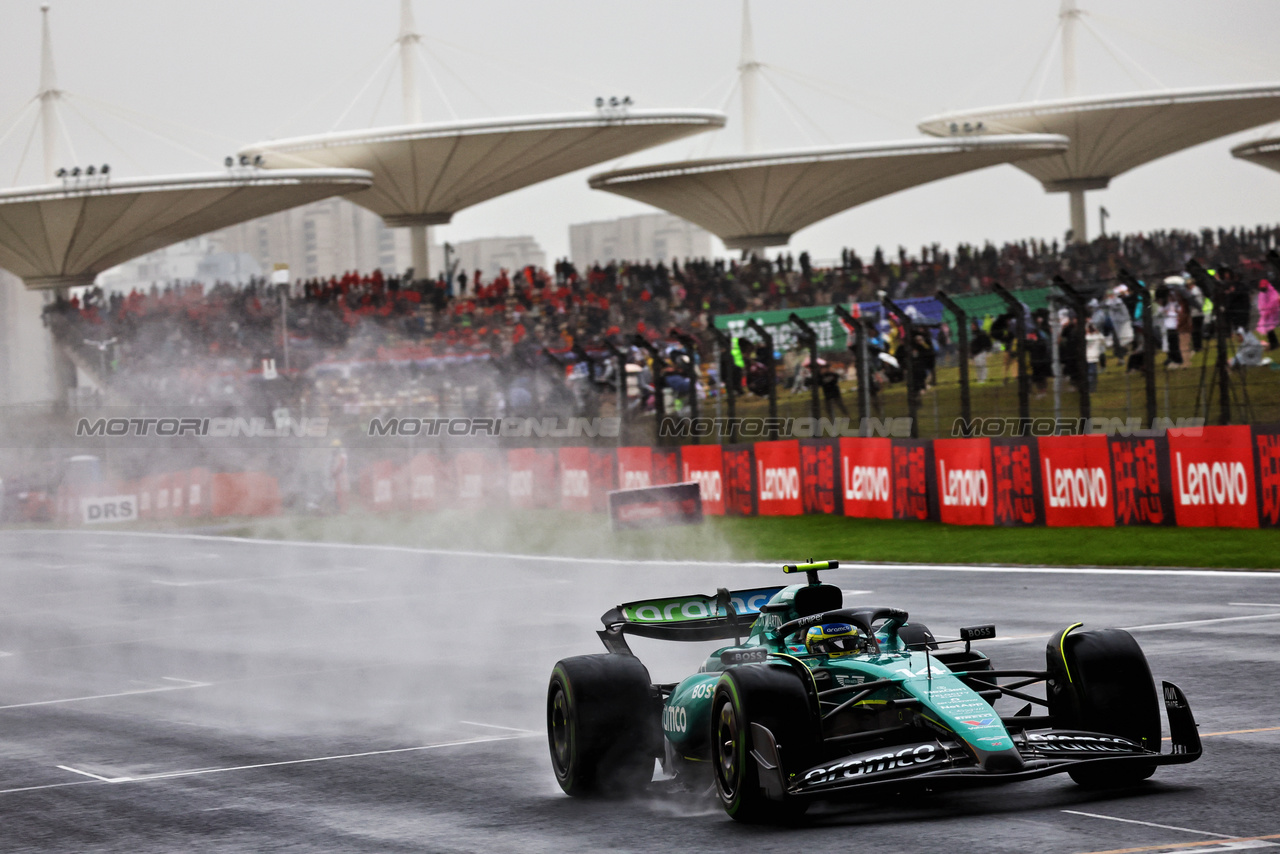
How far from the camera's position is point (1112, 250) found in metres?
47.8

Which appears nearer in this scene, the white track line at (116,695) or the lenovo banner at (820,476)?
the white track line at (116,695)

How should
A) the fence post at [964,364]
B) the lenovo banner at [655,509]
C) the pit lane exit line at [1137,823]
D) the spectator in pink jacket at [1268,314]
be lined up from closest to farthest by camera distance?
the pit lane exit line at [1137,823]
the lenovo banner at [655,509]
the spectator in pink jacket at [1268,314]
the fence post at [964,364]

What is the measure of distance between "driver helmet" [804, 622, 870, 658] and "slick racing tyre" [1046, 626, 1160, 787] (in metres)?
1.00

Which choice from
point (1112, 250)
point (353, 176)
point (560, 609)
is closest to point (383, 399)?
point (560, 609)

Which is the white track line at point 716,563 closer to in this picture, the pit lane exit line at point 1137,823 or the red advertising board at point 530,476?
the red advertising board at point 530,476

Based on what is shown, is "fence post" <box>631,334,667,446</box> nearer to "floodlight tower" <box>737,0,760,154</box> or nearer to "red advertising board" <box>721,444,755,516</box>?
"red advertising board" <box>721,444,755,516</box>

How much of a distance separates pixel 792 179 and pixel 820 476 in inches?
1477

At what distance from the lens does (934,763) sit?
7773 mm

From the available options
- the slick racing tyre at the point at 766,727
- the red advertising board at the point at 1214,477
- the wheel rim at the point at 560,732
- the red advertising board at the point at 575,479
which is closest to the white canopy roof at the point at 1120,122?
the red advertising board at the point at 575,479

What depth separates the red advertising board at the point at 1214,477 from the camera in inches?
863

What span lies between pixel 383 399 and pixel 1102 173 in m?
46.8

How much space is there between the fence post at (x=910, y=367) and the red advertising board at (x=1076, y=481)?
9.91 ft

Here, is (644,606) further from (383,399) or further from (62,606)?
(383,399)

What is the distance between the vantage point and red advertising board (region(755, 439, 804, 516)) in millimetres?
30344
